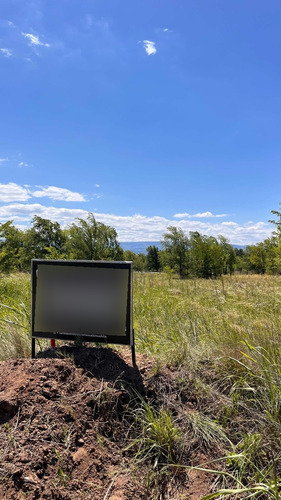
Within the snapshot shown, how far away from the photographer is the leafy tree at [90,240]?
75.2 feet

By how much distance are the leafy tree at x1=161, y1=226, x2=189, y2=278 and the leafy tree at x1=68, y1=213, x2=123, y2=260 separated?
1550cm

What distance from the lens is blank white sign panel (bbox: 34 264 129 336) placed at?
2.84m

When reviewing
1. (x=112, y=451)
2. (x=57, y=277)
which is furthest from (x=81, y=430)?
(x=57, y=277)

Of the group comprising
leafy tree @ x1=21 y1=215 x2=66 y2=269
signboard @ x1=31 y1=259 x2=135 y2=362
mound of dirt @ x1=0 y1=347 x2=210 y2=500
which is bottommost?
mound of dirt @ x1=0 y1=347 x2=210 y2=500

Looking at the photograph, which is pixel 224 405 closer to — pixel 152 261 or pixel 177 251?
pixel 177 251

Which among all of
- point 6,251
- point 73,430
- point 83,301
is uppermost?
point 6,251

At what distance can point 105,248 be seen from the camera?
2450 cm

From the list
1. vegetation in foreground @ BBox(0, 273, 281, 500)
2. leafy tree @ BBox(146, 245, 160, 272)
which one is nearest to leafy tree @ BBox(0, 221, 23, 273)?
vegetation in foreground @ BBox(0, 273, 281, 500)

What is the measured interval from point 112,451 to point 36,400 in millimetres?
664

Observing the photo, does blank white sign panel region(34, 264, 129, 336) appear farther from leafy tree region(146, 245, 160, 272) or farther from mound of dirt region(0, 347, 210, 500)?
leafy tree region(146, 245, 160, 272)

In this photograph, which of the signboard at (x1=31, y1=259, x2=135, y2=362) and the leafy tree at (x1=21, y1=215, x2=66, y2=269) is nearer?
the signboard at (x1=31, y1=259, x2=135, y2=362)

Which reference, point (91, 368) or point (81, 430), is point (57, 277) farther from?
point (81, 430)

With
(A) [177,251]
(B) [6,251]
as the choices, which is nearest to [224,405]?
(B) [6,251]

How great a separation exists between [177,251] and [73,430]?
37.3m
